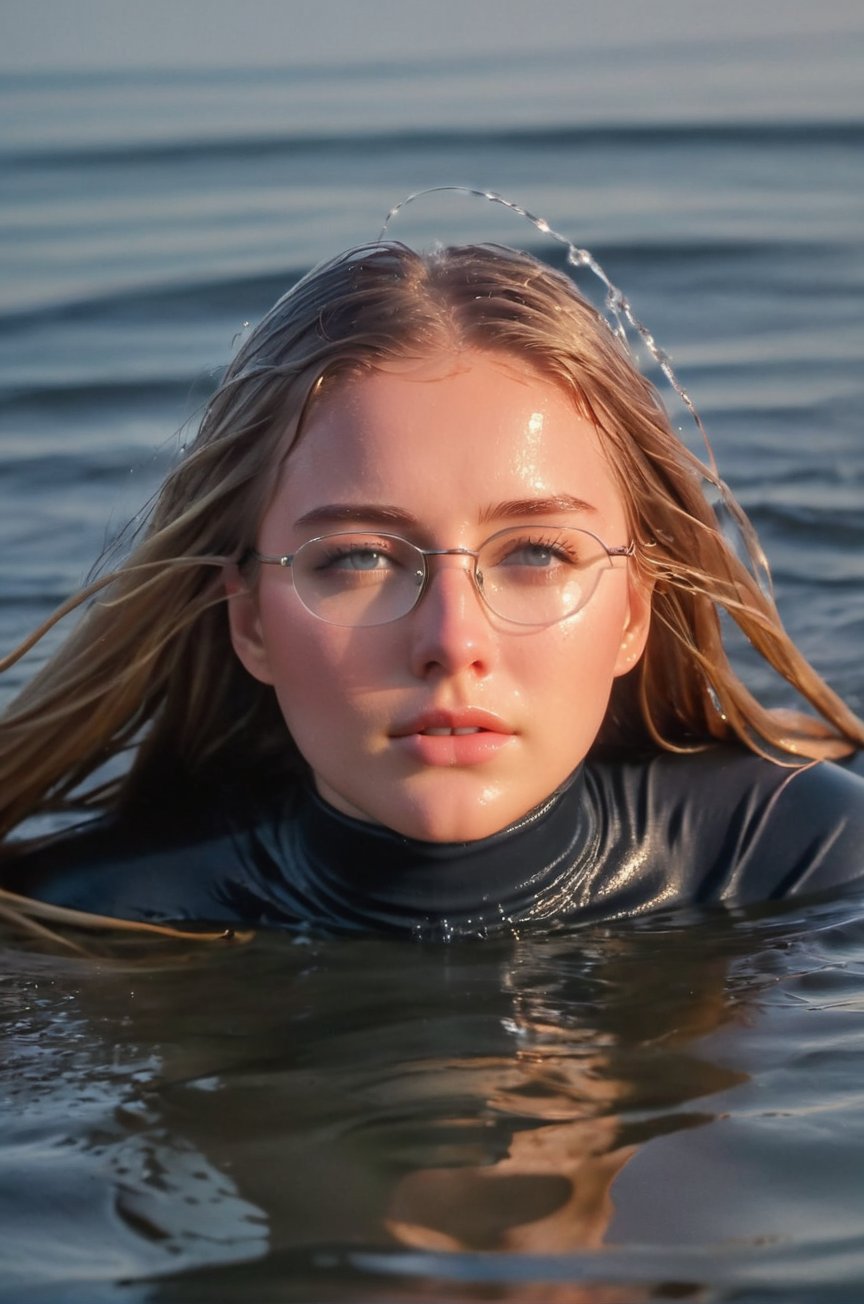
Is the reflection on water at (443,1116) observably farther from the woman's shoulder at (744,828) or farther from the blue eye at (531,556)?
A: the blue eye at (531,556)

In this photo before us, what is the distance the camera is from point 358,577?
309 centimetres

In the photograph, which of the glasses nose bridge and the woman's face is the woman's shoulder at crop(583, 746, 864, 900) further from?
the glasses nose bridge

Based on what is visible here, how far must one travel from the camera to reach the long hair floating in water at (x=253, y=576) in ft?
10.5

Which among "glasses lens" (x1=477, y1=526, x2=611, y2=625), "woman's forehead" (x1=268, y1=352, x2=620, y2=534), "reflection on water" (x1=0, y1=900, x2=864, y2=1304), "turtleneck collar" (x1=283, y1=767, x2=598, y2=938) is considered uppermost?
"woman's forehead" (x1=268, y1=352, x2=620, y2=534)

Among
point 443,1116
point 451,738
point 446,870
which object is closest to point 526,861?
point 446,870

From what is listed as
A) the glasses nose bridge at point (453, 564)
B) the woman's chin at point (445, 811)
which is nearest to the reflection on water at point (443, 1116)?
the woman's chin at point (445, 811)

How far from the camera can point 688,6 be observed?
667 inches

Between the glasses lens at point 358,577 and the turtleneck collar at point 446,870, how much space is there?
1.42 ft

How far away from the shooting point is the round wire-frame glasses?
3.06m

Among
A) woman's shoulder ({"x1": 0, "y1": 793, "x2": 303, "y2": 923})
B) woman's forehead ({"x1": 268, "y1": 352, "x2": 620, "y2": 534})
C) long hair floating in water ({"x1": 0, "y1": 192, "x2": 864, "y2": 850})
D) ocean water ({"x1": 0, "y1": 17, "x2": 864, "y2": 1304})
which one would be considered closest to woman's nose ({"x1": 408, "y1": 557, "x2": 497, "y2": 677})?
woman's forehead ({"x1": 268, "y1": 352, "x2": 620, "y2": 534})

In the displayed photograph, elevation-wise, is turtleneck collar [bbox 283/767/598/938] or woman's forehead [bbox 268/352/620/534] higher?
woman's forehead [bbox 268/352/620/534]

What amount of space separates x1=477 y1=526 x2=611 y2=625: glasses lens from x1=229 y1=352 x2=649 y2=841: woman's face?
2 centimetres

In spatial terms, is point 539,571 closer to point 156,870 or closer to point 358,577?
point 358,577

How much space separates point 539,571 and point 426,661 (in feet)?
0.82
